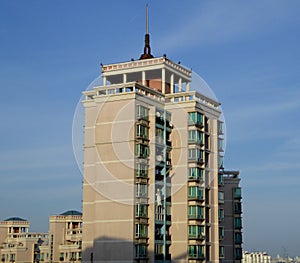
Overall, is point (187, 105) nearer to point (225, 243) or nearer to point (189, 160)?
point (189, 160)

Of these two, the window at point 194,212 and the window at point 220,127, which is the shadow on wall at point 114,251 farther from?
the window at point 220,127

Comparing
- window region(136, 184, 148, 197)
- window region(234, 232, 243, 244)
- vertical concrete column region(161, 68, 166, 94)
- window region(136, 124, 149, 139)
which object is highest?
vertical concrete column region(161, 68, 166, 94)

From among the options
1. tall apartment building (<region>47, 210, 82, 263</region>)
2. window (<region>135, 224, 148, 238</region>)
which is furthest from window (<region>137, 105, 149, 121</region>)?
tall apartment building (<region>47, 210, 82, 263</region>)

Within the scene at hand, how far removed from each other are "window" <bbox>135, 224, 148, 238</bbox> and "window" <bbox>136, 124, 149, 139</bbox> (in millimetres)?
8122

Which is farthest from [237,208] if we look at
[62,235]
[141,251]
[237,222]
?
[62,235]

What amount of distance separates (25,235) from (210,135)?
48.0 m

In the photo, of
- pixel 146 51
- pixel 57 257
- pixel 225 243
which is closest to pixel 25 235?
pixel 57 257

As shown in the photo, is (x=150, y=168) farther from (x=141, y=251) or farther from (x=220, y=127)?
(x=220, y=127)

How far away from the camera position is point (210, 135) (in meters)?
62.2

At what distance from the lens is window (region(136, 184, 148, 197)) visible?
53.1 m

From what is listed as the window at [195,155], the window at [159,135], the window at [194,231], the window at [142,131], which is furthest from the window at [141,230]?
the window at [195,155]

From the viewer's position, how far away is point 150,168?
54906 mm

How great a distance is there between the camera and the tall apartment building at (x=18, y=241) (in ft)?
303

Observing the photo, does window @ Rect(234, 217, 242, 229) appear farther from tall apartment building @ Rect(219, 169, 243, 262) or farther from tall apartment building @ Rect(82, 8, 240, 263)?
tall apartment building @ Rect(82, 8, 240, 263)
